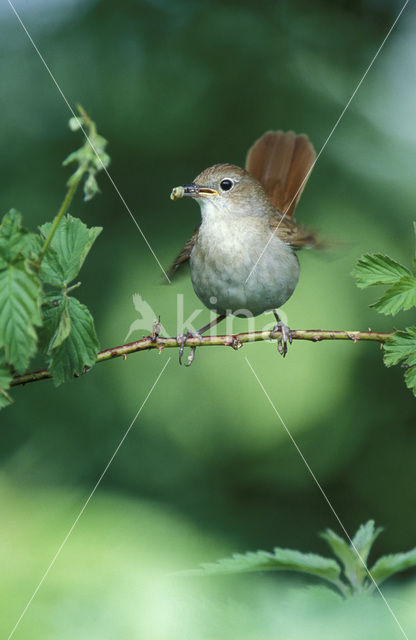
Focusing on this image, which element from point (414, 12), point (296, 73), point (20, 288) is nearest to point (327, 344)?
point (296, 73)

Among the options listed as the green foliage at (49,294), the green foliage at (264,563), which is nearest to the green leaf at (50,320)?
the green foliage at (49,294)

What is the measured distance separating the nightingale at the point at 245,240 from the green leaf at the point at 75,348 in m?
1.13

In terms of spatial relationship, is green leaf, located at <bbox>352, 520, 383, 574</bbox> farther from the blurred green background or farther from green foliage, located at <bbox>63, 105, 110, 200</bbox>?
the blurred green background

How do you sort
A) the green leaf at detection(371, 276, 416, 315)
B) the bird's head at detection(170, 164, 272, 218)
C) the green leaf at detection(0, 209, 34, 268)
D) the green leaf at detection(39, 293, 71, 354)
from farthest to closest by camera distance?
the bird's head at detection(170, 164, 272, 218) < the green leaf at detection(371, 276, 416, 315) < the green leaf at detection(39, 293, 71, 354) < the green leaf at detection(0, 209, 34, 268)

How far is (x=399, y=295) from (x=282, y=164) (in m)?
1.81

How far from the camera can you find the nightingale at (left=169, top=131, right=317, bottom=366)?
2408 mm

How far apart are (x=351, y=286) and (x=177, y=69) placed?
1460 mm

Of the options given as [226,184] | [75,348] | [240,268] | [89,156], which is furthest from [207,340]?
[226,184]

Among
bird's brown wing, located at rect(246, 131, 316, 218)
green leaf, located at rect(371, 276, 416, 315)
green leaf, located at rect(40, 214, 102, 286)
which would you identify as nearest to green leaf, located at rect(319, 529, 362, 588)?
green leaf, located at rect(371, 276, 416, 315)

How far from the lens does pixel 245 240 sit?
2.50m

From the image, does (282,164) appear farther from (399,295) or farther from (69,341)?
(69,341)

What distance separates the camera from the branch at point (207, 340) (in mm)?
1135

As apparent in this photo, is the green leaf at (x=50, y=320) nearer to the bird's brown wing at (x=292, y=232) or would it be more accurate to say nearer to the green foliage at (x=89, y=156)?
the green foliage at (x=89, y=156)

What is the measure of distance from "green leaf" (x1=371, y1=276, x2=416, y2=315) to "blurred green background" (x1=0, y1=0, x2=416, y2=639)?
6.61ft
